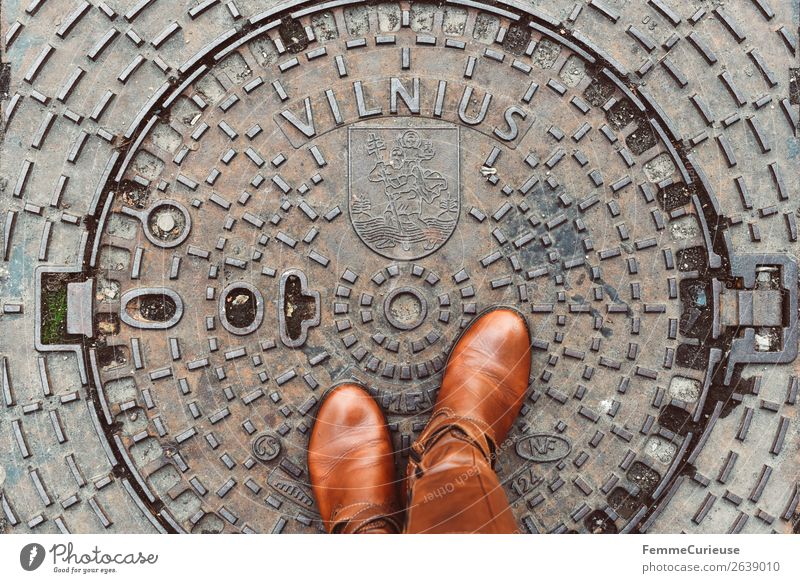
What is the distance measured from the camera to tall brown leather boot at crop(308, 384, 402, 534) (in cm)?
385

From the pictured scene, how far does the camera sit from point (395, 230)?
4.04 metres

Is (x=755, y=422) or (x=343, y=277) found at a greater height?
(x=343, y=277)

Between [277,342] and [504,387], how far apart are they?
1.63 meters

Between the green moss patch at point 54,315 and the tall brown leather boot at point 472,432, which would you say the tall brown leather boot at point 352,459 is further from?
the green moss patch at point 54,315

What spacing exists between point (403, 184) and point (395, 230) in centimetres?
33

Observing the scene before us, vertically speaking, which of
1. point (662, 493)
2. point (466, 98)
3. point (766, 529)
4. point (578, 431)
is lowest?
point (766, 529)

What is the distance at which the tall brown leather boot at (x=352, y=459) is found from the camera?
3.85 m

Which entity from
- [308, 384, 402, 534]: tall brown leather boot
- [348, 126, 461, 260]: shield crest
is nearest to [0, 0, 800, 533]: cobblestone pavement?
[348, 126, 461, 260]: shield crest

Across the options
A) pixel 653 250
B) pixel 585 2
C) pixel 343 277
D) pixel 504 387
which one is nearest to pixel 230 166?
pixel 343 277

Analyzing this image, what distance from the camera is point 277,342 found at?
4.05 metres

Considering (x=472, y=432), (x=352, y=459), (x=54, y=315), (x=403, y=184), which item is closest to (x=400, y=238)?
(x=403, y=184)

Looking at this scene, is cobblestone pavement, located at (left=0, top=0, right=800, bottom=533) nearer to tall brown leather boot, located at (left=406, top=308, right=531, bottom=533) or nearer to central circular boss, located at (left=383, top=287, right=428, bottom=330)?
central circular boss, located at (left=383, top=287, right=428, bottom=330)
